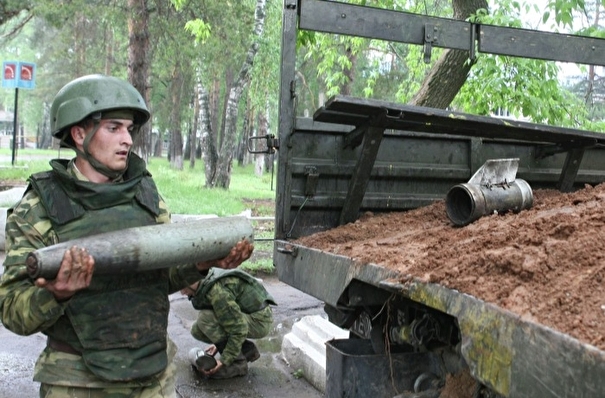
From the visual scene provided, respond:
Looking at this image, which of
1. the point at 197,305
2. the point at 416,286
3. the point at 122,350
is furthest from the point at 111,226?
the point at 197,305

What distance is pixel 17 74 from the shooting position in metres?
15.9

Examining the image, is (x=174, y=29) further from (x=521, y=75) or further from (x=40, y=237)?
(x=40, y=237)

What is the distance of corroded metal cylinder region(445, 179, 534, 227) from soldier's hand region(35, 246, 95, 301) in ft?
5.35

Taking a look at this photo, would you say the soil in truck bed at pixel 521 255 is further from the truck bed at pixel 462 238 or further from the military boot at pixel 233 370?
the military boot at pixel 233 370

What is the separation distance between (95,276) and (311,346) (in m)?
2.88

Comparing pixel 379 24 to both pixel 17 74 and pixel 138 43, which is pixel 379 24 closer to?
pixel 138 43

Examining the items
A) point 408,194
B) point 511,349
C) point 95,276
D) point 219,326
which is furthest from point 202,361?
point 511,349

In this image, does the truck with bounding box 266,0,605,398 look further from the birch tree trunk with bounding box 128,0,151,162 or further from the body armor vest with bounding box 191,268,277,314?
the birch tree trunk with bounding box 128,0,151,162

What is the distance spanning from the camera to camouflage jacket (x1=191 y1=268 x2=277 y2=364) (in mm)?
4461

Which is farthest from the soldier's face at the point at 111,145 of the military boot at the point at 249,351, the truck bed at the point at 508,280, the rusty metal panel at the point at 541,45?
the military boot at the point at 249,351

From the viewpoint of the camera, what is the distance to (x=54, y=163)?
2387 mm

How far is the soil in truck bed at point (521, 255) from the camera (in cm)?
172

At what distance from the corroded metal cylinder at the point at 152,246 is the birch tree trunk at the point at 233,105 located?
1410 cm

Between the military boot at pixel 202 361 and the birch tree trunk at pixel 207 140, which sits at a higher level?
the birch tree trunk at pixel 207 140
